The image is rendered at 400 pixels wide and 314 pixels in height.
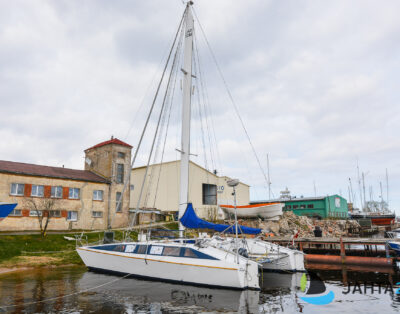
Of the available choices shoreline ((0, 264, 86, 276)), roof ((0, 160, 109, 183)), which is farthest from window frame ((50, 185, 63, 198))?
shoreline ((0, 264, 86, 276))

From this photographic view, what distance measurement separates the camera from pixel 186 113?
19016 millimetres

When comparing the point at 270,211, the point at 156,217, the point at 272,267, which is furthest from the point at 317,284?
the point at 156,217

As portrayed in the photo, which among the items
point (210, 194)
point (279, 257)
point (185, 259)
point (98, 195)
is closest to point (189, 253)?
point (185, 259)

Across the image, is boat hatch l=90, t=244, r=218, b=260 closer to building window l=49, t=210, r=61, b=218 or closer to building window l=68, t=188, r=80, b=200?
building window l=49, t=210, r=61, b=218

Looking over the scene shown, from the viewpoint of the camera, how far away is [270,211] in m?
42.4

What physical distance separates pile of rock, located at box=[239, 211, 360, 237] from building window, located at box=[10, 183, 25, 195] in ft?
92.0

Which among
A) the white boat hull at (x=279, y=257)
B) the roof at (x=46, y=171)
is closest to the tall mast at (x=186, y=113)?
the white boat hull at (x=279, y=257)

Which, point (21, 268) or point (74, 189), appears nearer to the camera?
point (21, 268)

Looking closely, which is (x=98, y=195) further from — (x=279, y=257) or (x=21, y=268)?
(x=279, y=257)

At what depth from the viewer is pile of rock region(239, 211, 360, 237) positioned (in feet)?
138

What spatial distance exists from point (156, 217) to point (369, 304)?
33600 millimetres

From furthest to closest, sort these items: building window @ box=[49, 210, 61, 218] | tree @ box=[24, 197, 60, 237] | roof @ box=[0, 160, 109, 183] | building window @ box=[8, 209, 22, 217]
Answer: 1. building window @ box=[49, 210, 61, 218]
2. roof @ box=[0, 160, 109, 183]
3. building window @ box=[8, 209, 22, 217]
4. tree @ box=[24, 197, 60, 237]

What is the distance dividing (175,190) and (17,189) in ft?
68.7

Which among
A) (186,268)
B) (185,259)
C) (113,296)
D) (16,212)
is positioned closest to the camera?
(113,296)
